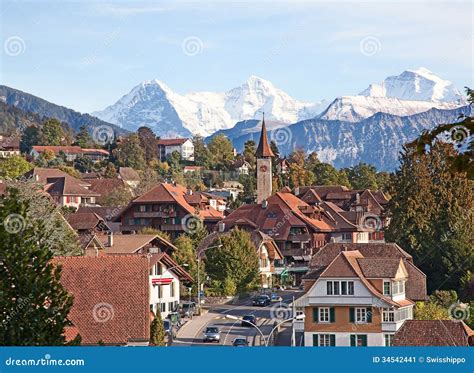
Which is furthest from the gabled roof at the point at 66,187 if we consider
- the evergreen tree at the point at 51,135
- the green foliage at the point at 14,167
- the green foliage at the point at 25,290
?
the green foliage at the point at 25,290

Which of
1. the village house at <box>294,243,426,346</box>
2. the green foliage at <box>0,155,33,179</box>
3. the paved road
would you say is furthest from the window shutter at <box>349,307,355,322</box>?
the green foliage at <box>0,155,33,179</box>

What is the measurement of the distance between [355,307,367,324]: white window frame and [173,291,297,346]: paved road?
13.4ft

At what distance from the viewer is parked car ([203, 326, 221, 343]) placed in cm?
4491

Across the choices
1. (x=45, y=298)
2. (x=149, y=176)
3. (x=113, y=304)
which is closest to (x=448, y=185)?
(x=113, y=304)

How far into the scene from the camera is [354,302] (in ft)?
155

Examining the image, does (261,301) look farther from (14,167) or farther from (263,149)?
(263,149)

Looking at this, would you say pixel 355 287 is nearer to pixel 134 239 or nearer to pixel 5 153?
pixel 134 239

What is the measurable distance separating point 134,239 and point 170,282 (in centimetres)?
614

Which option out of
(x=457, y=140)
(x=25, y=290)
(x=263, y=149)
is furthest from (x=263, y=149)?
A: (x=457, y=140)

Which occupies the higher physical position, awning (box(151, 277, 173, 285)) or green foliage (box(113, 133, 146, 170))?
green foliage (box(113, 133, 146, 170))

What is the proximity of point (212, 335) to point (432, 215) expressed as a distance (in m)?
24.9

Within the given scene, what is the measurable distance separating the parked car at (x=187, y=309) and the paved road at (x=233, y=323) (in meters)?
0.54

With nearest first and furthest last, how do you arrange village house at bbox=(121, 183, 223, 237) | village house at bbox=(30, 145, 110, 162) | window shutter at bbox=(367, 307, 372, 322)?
window shutter at bbox=(367, 307, 372, 322), village house at bbox=(121, 183, 223, 237), village house at bbox=(30, 145, 110, 162)

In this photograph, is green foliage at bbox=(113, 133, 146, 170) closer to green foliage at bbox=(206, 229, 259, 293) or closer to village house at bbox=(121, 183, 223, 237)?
village house at bbox=(121, 183, 223, 237)
